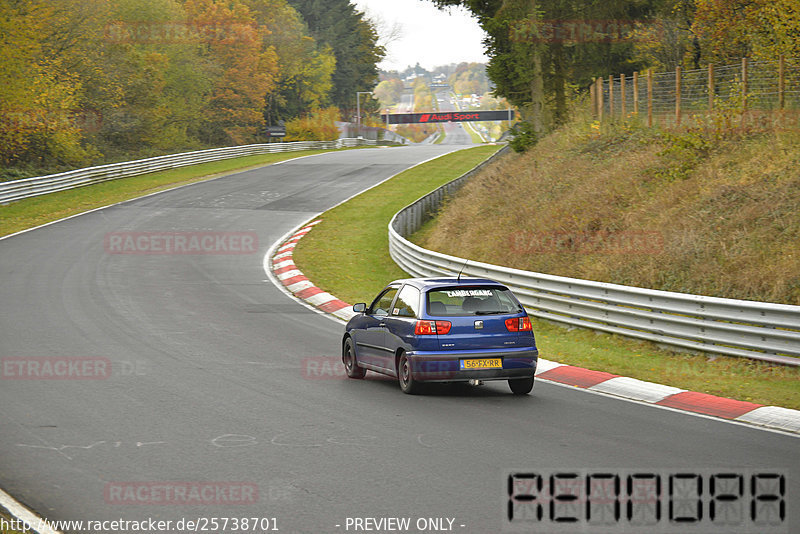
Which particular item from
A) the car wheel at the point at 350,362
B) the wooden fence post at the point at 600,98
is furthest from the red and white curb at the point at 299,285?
the wooden fence post at the point at 600,98

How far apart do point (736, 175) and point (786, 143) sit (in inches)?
59.0

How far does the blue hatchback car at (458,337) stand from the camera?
10.6 metres

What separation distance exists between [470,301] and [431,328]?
66 cm

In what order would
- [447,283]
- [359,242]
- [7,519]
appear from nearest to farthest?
[7,519]
[447,283]
[359,242]

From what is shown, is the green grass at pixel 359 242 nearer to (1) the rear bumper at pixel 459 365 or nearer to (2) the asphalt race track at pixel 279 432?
(2) the asphalt race track at pixel 279 432

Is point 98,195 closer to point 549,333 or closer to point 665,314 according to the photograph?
point 549,333

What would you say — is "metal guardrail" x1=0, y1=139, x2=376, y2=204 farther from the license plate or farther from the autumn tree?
the autumn tree

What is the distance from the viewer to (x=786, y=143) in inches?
757

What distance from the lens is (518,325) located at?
10.8m

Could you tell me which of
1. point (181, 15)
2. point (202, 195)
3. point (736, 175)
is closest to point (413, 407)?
point (736, 175)

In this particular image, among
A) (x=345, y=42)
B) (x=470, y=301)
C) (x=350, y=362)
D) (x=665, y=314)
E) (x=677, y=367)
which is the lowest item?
(x=677, y=367)

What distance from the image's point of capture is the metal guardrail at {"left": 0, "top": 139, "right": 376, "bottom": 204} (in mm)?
37344

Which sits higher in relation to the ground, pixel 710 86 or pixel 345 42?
pixel 345 42

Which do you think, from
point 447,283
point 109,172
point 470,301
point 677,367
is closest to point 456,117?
point 109,172
